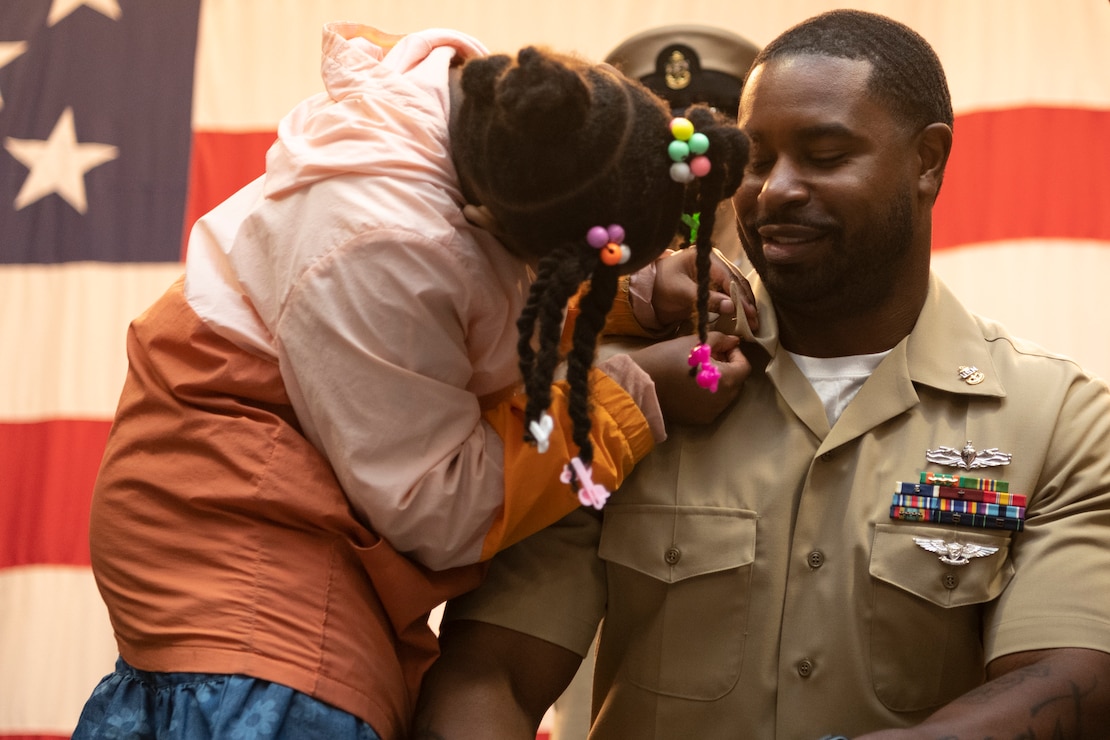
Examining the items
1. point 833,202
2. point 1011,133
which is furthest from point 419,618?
point 1011,133

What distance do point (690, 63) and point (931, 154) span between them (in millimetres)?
1340

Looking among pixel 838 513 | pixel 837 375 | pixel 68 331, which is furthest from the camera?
pixel 68 331

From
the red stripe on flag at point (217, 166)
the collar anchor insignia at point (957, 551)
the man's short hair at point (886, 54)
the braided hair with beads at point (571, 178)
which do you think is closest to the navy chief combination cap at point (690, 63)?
the red stripe on flag at point (217, 166)

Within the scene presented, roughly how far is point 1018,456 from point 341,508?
88 centimetres

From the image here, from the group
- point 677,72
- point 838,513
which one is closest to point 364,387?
point 838,513

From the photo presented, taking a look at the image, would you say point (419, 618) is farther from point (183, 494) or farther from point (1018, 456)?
point (1018, 456)

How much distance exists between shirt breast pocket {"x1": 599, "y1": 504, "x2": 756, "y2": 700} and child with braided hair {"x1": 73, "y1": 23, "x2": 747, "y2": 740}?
246 mm

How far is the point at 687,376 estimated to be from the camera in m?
1.64

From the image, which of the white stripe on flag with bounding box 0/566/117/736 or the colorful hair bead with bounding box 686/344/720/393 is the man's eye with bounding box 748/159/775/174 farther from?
the white stripe on flag with bounding box 0/566/117/736

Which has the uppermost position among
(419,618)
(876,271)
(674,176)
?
(674,176)

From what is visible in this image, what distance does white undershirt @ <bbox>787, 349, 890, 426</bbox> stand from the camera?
→ 1800 millimetres

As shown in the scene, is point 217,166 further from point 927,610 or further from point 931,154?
point 927,610

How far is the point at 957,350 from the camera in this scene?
1.79 m

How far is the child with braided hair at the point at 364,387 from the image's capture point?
4.28ft
